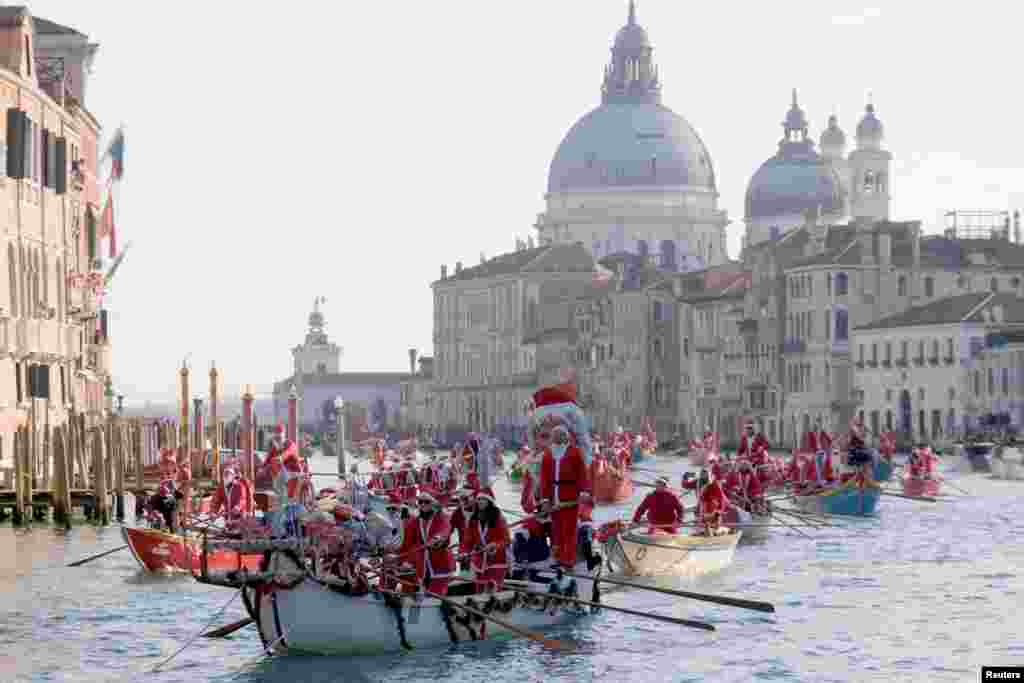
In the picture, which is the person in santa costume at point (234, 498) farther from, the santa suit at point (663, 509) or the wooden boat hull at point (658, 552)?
the santa suit at point (663, 509)

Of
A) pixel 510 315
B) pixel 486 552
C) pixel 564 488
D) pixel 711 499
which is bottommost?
pixel 486 552

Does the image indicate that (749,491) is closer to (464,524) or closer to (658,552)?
(658,552)

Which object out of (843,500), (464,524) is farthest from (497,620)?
(843,500)

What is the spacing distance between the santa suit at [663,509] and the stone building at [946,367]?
262 ft

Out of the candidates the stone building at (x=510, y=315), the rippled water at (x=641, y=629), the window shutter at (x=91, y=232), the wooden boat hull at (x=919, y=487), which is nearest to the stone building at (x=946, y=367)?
the wooden boat hull at (x=919, y=487)

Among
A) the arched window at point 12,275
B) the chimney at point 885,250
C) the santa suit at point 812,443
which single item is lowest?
the santa suit at point 812,443

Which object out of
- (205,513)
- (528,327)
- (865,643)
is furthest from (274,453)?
(528,327)

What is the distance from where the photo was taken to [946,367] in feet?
419

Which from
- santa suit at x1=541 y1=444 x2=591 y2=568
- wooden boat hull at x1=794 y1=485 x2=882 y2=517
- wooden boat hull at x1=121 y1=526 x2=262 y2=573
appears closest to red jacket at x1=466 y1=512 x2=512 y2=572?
santa suit at x1=541 y1=444 x2=591 y2=568

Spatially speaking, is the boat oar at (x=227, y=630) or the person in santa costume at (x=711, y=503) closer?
the boat oar at (x=227, y=630)

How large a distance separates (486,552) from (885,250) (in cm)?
10667

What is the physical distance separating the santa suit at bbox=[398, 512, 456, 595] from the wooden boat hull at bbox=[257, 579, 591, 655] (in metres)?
0.35

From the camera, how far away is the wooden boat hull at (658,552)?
137 ft

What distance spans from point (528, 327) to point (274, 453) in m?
140
